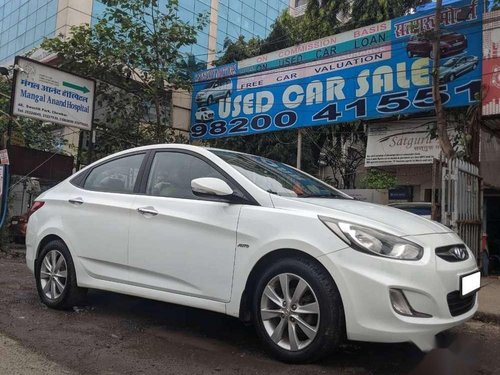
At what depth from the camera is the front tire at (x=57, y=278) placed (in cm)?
502

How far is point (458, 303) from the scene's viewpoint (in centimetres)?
352

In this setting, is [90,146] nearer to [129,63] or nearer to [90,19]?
[129,63]

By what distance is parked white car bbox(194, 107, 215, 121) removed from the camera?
1320cm

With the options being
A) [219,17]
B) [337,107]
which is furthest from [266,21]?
[337,107]

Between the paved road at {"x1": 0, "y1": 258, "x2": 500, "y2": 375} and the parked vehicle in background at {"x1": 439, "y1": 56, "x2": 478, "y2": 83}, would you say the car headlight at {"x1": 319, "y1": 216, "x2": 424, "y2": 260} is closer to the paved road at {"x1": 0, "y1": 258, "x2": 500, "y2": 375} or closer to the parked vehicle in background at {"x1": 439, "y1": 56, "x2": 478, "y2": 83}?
the paved road at {"x1": 0, "y1": 258, "x2": 500, "y2": 375}

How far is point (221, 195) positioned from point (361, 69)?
7.43 meters

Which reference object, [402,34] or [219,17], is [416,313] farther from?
[219,17]

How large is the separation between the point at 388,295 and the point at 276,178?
5.09ft

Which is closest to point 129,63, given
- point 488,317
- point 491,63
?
point 491,63

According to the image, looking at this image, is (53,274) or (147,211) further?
(53,274)

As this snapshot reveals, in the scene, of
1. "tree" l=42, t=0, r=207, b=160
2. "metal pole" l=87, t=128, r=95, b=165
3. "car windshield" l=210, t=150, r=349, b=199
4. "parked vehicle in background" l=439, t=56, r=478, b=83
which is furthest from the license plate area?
"tree" l=42, t=0, r=207, b=160

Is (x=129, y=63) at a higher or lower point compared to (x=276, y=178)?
higher

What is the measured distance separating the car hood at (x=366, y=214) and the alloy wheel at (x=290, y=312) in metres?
0.52

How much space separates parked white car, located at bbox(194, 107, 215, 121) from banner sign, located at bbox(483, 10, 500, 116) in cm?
659
